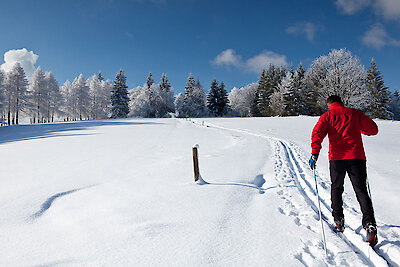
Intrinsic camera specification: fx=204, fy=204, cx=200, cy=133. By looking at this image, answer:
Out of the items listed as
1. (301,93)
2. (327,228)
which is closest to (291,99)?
(301,93)

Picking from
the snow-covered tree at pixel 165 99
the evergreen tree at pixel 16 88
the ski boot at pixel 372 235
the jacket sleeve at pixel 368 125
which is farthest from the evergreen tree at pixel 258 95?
the ski boot at pixel 372 235

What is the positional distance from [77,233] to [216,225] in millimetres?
2029

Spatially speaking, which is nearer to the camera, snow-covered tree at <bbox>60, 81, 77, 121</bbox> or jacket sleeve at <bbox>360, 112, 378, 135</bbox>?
jacket sleeve at <bbox>360, 112, 378, 135</bbox>

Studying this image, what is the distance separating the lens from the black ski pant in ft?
9.71

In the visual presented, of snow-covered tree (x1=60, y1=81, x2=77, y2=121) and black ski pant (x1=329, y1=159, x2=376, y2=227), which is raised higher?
snow-covered tree (x1=60, y1=81, x2=77, y2=121)

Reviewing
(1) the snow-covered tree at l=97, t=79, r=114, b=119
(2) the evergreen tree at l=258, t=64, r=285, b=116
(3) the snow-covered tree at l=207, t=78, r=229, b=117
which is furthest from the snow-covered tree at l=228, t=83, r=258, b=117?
(1) the snow-covered tree at l=97, t=79, r=114, b=119

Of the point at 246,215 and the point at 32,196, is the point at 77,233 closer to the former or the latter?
the point at 32,196

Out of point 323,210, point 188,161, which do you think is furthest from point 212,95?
point 323,210

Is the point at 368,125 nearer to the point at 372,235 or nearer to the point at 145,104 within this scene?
the point at 372,235

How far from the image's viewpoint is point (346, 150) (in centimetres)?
310

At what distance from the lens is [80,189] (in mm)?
4664

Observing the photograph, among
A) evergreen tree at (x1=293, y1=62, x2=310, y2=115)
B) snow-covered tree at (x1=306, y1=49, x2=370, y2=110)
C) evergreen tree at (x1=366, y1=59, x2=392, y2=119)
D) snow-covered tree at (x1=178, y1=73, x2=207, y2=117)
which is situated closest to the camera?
snow-covered tree at (x1=306, y1=49, x2=370, y2=110)

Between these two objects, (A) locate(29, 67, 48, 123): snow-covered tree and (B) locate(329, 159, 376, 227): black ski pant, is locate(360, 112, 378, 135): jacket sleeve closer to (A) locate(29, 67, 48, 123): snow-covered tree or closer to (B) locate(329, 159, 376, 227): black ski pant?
(B) locate(329, 159, 376, 227): black ski pant

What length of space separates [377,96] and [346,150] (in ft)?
150
